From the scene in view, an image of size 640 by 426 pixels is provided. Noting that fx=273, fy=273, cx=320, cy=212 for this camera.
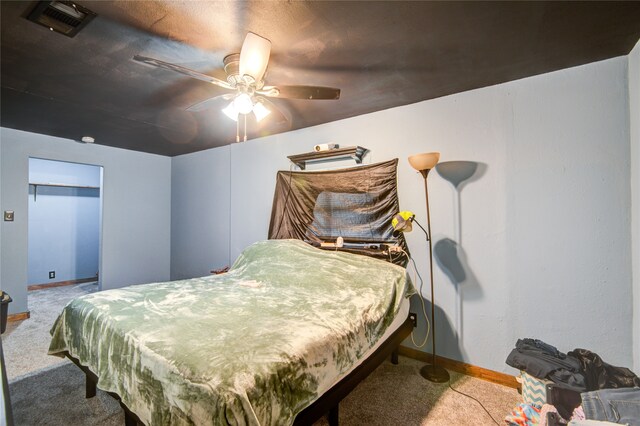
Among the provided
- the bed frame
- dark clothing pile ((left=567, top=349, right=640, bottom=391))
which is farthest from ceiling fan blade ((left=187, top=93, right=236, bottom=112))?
dark clothing pile ((left=567, top=349, right=640, bottom=391))

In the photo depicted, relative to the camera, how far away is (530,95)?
7.23 feet

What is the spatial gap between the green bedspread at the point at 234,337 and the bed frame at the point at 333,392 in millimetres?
80

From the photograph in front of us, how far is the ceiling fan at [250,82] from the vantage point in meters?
1.62

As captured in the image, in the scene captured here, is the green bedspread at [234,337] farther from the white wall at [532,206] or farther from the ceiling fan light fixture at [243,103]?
the ceiling fan light fixture at [243,103]

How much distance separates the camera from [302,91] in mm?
1909

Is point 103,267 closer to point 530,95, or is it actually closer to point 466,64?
point 466,64

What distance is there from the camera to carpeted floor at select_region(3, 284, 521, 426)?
1785 millimetres

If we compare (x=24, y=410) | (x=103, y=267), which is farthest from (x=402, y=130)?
(x=103, y=267)

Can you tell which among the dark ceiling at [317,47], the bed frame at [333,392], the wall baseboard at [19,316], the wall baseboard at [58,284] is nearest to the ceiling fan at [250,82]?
the dark ceiling at [317,47]

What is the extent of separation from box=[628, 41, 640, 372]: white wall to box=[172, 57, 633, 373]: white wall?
0.05 meters

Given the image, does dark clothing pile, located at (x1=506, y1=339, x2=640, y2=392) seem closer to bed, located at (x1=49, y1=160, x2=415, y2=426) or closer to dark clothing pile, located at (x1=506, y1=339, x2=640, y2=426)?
dark clothing pile, located at (x1=506, y1=339, x2=640, y2=426)

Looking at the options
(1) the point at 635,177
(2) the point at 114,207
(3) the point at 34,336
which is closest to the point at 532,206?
(1) the point at 635,177

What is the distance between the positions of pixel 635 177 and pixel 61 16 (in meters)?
3.66

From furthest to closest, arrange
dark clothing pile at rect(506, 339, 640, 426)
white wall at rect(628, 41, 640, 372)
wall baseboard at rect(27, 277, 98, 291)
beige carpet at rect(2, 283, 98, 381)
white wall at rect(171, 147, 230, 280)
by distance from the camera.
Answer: wall baseboard at rect(27, 277, 98, 291) < white wall at rect(171, 147, 230, 280) < beige carpet at rect(2, 283, 98, 381) < white wall at rect(628, 41, 640, 372) < dark clothing pile at rect(506, 339, 640, 426)
